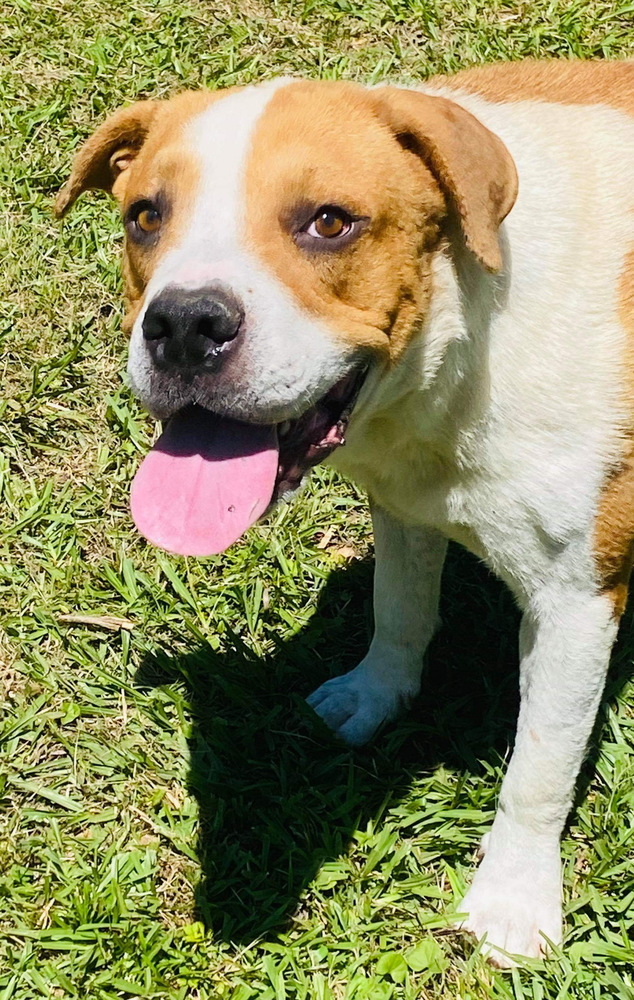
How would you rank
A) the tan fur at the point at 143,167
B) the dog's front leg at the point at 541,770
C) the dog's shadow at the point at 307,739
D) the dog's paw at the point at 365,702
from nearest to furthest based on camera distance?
the tan fur at the point at 143,167 < the dog's front leg at the point at 541,770 < the dog's shadow at the point at 307,739 < the dog's paw at the point at 365,702

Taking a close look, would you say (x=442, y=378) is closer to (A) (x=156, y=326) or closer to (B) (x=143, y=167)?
(A) (x=156, y=326)

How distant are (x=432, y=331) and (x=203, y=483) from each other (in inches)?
33.1

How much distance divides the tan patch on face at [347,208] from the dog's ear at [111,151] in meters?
0.59

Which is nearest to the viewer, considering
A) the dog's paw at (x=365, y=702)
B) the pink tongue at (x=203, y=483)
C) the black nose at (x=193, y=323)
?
the black nose at (x=193, y=323)

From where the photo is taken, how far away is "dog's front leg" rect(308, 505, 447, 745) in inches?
181

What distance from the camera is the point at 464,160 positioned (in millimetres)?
3256

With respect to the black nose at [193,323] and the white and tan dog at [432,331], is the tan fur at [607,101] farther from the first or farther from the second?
the black nose at [193,323]

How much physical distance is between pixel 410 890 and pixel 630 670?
1.37m

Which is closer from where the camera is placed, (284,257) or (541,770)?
(284,257)

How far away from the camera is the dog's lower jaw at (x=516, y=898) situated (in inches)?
161

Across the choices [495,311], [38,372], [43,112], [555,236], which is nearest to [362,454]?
[495,311]

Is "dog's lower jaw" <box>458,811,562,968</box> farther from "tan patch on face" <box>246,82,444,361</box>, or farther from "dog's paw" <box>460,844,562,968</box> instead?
"tan patch on face" <box>246,82,444,361</box>

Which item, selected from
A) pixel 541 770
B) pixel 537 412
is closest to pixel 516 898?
pixel 541 770

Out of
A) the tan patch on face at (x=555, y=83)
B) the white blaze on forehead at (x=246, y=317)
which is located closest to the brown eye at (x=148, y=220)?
the white blaze on forehead at (x=246, y=317)
